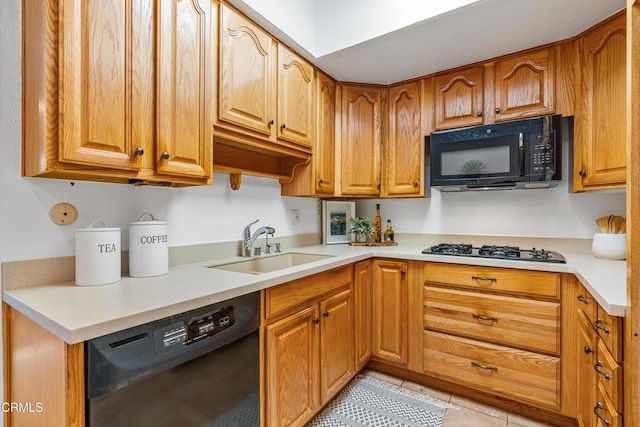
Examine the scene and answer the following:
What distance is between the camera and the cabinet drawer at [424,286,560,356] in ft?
5.44

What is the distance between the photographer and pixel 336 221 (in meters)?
2.63

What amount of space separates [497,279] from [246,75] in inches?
71.0

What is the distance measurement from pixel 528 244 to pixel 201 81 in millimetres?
2310

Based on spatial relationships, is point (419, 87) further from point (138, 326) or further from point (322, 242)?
point (138, 326)

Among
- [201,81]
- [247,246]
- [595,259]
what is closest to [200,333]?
[247,246]

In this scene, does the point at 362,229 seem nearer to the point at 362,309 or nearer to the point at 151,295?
the point at 362,309

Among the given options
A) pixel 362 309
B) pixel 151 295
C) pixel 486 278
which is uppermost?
pixel 151 295

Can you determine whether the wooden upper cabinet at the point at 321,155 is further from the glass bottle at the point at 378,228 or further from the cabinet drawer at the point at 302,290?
the cabinet drawer at the point at 302,290

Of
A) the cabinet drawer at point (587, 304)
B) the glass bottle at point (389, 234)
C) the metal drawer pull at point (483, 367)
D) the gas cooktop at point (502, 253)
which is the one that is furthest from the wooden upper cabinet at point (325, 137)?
the cabinet drawer at point (587, 304)

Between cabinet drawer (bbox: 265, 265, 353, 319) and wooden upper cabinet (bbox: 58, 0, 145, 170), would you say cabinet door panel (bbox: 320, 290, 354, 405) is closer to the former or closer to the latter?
cabinet drawer (bbox: 265, 265, 353, 319)

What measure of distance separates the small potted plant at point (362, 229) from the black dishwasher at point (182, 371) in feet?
4.67

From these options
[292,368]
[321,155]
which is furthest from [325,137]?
[292,368]

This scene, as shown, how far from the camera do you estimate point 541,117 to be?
1853 millimetres

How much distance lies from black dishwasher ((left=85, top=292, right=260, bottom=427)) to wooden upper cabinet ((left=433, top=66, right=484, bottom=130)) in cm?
183
